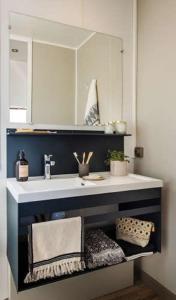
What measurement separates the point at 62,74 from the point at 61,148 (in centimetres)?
57

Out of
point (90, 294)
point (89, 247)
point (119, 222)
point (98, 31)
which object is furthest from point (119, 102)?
point (90, 294)

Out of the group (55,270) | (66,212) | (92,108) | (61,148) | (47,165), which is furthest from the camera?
(92,108)

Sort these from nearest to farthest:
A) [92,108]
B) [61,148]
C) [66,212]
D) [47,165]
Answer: [66,212], [47,165], [61,148], [92,108]

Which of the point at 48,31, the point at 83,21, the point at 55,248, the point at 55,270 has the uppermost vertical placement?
the point at 83,21

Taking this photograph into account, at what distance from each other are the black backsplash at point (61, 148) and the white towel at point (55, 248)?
517 mm

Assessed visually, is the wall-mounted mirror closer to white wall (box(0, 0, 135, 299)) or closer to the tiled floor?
white wall (box(0, 0, 135, 299))

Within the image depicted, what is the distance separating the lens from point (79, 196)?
4.59 ft

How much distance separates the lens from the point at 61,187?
4.61ft

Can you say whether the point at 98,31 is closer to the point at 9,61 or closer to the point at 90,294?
the point at 9,61

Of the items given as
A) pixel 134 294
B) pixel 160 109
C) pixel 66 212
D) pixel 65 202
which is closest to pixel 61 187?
pixel 65 202

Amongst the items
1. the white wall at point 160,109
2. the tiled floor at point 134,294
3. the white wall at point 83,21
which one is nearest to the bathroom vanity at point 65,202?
the white wall at point 160,109

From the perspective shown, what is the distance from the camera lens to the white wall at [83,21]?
64.7 inches

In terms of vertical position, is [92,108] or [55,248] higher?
[92,108]

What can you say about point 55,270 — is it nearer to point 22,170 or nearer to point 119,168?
point 22,170
